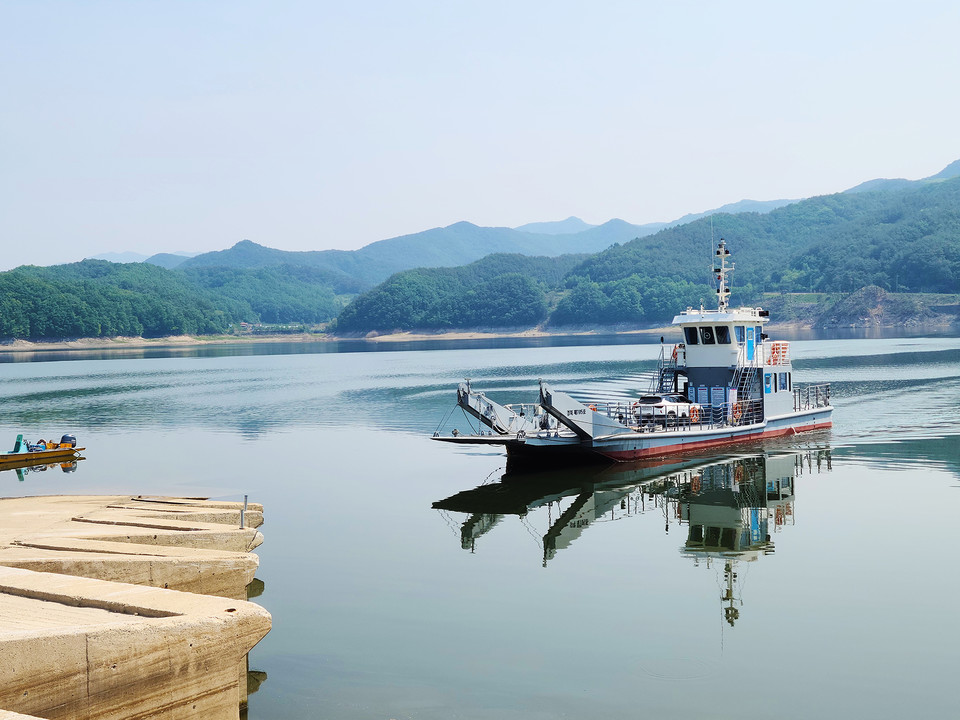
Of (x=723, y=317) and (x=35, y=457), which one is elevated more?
(x=723, y=317)

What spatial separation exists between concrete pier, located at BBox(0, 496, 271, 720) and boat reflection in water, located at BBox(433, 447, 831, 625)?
12.2 m

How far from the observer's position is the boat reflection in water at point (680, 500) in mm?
28203

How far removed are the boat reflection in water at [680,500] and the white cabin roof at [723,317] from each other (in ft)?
22.4

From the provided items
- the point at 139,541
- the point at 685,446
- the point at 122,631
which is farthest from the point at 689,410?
the point at 122,631

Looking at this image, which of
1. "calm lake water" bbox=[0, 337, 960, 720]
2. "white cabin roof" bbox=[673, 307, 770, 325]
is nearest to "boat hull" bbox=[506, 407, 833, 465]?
"calm lake water" bbox=[0, 337, 960, 720]

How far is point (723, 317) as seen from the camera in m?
46.3

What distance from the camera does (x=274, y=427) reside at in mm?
60438

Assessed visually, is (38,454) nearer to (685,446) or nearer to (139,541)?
(139,541)

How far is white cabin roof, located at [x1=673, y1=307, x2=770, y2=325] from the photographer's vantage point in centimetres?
4628

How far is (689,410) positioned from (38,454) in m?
32.7

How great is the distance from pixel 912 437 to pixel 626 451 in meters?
17.7

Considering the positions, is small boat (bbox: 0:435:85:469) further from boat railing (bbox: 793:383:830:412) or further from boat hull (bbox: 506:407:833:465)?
boat railing (bbox: 793:383:830:412)

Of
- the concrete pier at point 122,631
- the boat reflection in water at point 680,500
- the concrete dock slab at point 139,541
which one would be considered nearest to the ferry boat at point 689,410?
the boat reflection in water at point 680,500

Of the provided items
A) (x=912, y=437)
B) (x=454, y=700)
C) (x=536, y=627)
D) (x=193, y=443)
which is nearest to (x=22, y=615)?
(x=454, y=700)
